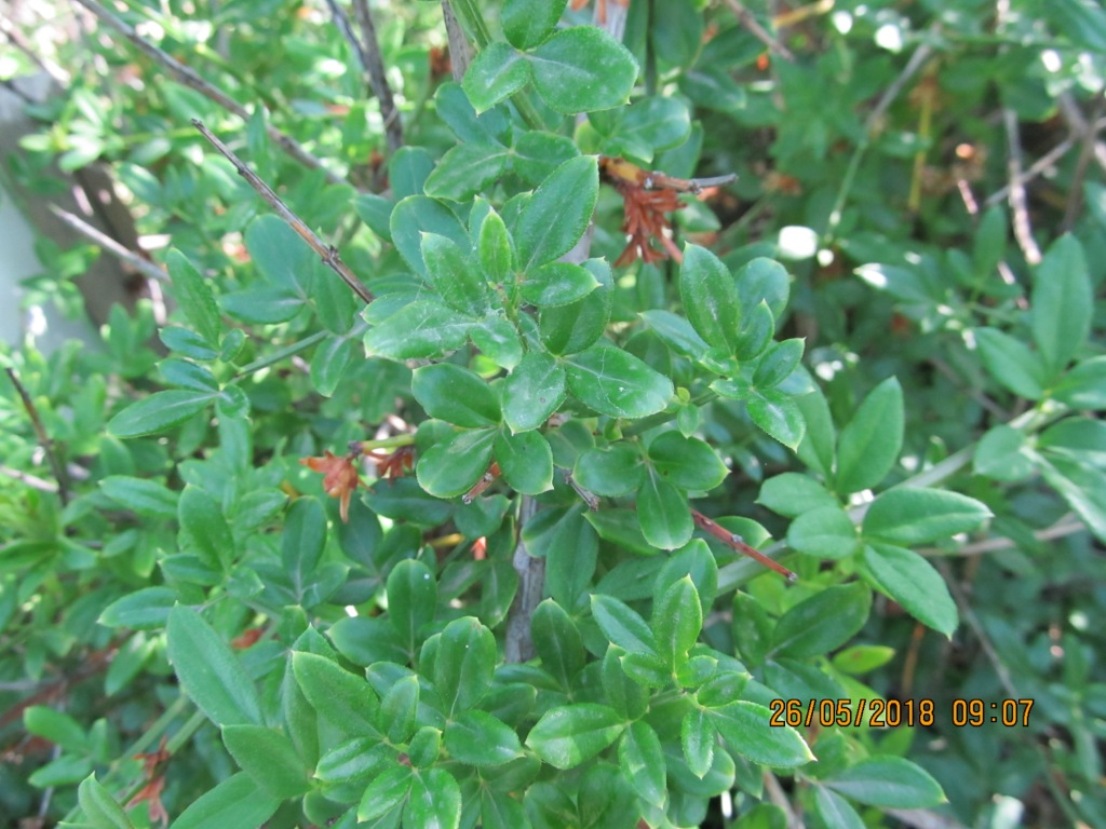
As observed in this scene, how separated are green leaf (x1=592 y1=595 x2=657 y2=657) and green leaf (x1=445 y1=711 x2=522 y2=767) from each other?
0.11 m

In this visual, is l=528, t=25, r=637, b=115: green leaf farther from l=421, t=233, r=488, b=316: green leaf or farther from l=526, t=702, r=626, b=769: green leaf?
l=526, t=702, r=626, b=769: green leaf

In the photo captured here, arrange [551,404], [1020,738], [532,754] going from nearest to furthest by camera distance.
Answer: [551,404]
[532,754]
[1020,738]

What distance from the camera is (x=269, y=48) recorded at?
1.71m

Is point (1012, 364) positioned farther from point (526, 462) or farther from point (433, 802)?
point (433, 802)

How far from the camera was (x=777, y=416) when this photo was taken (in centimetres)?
73

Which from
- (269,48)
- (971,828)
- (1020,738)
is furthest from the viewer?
(269,48)

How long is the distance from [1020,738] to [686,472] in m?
1.21

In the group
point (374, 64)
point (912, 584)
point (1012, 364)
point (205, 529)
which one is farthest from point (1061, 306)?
point (205, 529)

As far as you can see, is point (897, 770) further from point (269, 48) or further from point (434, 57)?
point (269, 48)

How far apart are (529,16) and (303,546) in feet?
1.86

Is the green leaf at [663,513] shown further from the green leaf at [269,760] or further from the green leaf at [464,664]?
the green leaf at [269,760]

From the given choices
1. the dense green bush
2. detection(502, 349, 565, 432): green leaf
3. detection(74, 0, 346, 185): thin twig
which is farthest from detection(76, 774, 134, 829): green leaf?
detection(74, 0, 346, 185): thin twig

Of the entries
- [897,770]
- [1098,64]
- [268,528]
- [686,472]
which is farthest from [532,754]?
[1098,64]
